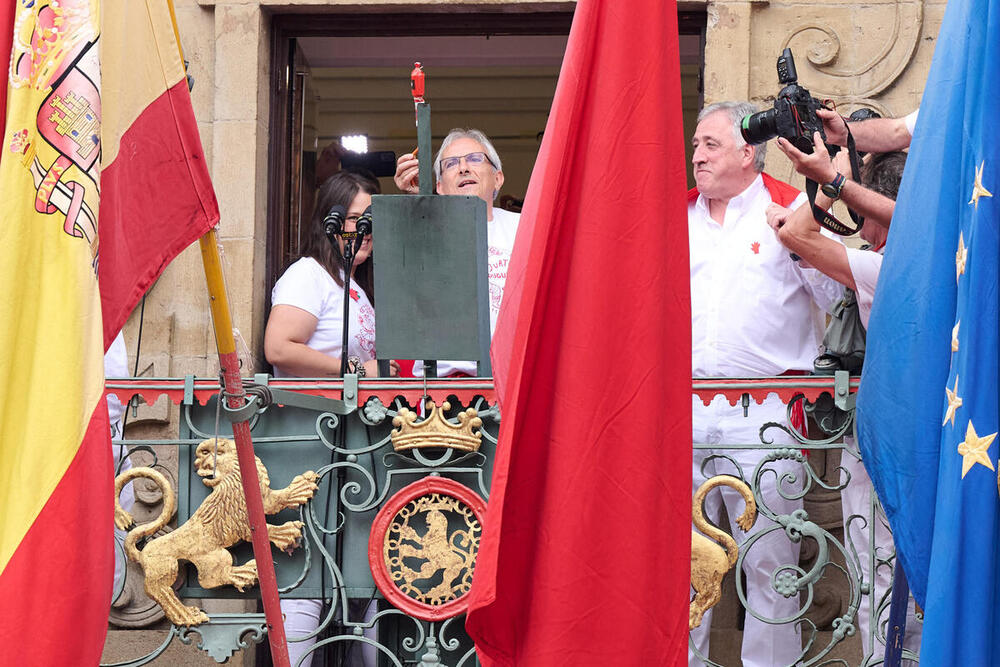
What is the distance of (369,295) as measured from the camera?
6395 mm

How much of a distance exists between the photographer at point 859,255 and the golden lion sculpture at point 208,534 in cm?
193

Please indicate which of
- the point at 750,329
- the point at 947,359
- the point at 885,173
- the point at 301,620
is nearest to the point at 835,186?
the point at 885,173

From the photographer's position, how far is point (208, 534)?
16.4 feet

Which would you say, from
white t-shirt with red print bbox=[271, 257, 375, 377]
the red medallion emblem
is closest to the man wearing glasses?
white t-shirt with red print bbox=[271, 257, 375, 377]

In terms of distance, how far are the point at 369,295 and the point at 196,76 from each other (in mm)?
1782

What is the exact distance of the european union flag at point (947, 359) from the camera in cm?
330

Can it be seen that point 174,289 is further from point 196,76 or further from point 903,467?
point 903,467

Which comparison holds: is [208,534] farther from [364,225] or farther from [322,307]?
[322,307]

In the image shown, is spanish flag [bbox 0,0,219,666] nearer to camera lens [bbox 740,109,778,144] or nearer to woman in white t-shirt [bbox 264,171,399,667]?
woman in white t-shirt [bbox 264,171,399,667]

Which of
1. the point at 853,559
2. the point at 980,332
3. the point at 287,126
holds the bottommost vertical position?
the point at 853,559

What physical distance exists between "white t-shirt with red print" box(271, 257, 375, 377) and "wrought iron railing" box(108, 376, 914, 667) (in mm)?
890

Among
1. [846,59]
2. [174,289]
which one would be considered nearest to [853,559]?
[846,59]

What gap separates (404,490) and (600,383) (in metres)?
1.67

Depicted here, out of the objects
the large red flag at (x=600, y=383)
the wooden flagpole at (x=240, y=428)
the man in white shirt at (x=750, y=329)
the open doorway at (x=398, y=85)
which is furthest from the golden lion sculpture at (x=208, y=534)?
the open doorway at (x=398, y=85)
